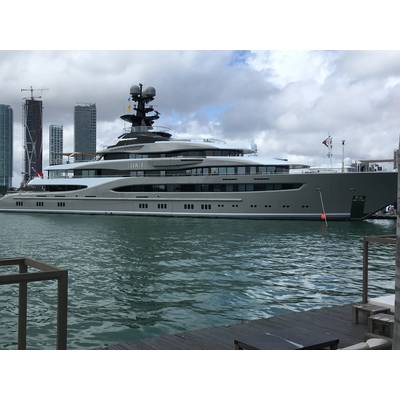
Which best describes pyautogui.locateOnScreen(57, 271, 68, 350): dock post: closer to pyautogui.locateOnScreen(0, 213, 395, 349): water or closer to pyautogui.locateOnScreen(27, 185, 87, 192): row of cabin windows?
pyautogui.locateOnScreen(0, 213, 395, 349): water

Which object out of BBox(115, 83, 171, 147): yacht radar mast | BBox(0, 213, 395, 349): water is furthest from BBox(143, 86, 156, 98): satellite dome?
BBox(0, 213, 395, 349): water

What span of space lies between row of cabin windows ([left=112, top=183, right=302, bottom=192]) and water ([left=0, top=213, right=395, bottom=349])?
11133 mm

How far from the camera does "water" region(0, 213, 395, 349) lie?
359 inches

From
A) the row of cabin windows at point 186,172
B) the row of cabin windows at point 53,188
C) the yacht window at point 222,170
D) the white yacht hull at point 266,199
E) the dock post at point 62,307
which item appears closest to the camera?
the dock post at point 62,307

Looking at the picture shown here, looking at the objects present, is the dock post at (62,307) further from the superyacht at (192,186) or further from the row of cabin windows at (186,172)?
the row of cabin windows at (186,172)

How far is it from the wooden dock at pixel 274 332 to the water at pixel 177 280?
194cm

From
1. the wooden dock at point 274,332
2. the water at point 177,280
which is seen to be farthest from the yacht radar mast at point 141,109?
the wooden dock at point 274,332

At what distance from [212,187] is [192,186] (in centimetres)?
193

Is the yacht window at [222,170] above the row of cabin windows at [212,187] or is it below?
above

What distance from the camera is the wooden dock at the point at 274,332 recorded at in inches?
241

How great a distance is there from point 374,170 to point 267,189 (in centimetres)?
835

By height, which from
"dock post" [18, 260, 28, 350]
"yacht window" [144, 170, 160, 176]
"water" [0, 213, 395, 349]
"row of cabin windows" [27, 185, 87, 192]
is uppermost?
"yacht window" [144, 170, 160, 176]
